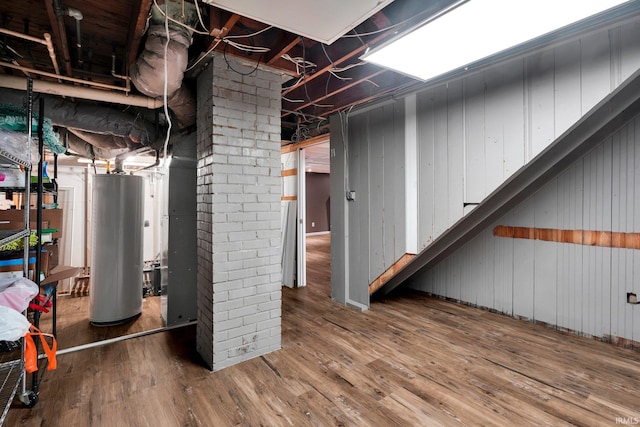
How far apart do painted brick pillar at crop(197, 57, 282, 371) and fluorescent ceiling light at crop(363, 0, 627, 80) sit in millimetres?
1019

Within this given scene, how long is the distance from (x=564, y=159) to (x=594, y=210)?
0.53 meters

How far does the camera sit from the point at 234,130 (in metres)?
2.31

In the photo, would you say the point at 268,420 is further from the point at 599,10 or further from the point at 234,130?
the point at 599,10

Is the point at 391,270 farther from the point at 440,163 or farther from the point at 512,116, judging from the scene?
the point at 512,116

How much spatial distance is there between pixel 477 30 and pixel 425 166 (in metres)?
1.46

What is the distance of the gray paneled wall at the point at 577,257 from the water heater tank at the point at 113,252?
3.91m

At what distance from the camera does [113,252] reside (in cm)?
320

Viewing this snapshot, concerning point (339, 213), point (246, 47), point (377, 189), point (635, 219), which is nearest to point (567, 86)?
point (635, 219)

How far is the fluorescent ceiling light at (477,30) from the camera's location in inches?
56.2

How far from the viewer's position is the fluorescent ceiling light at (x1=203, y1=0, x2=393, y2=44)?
4.73ft

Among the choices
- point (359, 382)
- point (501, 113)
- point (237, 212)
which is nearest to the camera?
point (359, 382)

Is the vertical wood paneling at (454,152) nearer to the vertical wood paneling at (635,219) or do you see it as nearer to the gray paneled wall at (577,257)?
the gray paneled wall at (577,257)

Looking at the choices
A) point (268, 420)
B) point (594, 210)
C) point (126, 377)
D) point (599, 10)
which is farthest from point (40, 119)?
point (594, 210)

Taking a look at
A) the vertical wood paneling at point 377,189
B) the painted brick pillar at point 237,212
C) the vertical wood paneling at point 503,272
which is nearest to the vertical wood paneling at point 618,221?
the vertical wood paneling at point 503,272
